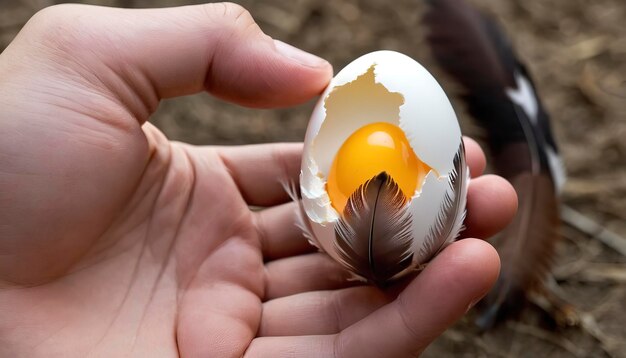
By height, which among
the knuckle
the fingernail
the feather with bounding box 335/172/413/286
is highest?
the knuckle

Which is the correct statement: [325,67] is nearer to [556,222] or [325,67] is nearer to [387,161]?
[387,161]

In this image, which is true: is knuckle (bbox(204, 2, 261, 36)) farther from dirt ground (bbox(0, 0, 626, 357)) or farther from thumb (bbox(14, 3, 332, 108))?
dirt ground (bbox(0, 0, 626, 357))

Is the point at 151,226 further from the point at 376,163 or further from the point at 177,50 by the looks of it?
the point at 376,163

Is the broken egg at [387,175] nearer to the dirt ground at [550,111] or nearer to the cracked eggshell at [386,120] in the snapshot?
the cracked eggshell at [386,120]

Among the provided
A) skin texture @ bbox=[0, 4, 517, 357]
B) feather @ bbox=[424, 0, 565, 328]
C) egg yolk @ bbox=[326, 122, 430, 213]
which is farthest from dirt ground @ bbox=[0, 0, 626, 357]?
egg yolk @ bbox=[326, 122, 430, 213]

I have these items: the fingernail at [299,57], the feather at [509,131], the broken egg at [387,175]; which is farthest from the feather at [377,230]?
the feather at [509,131]

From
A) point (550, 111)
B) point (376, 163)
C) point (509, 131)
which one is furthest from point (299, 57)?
point (550, 111)
